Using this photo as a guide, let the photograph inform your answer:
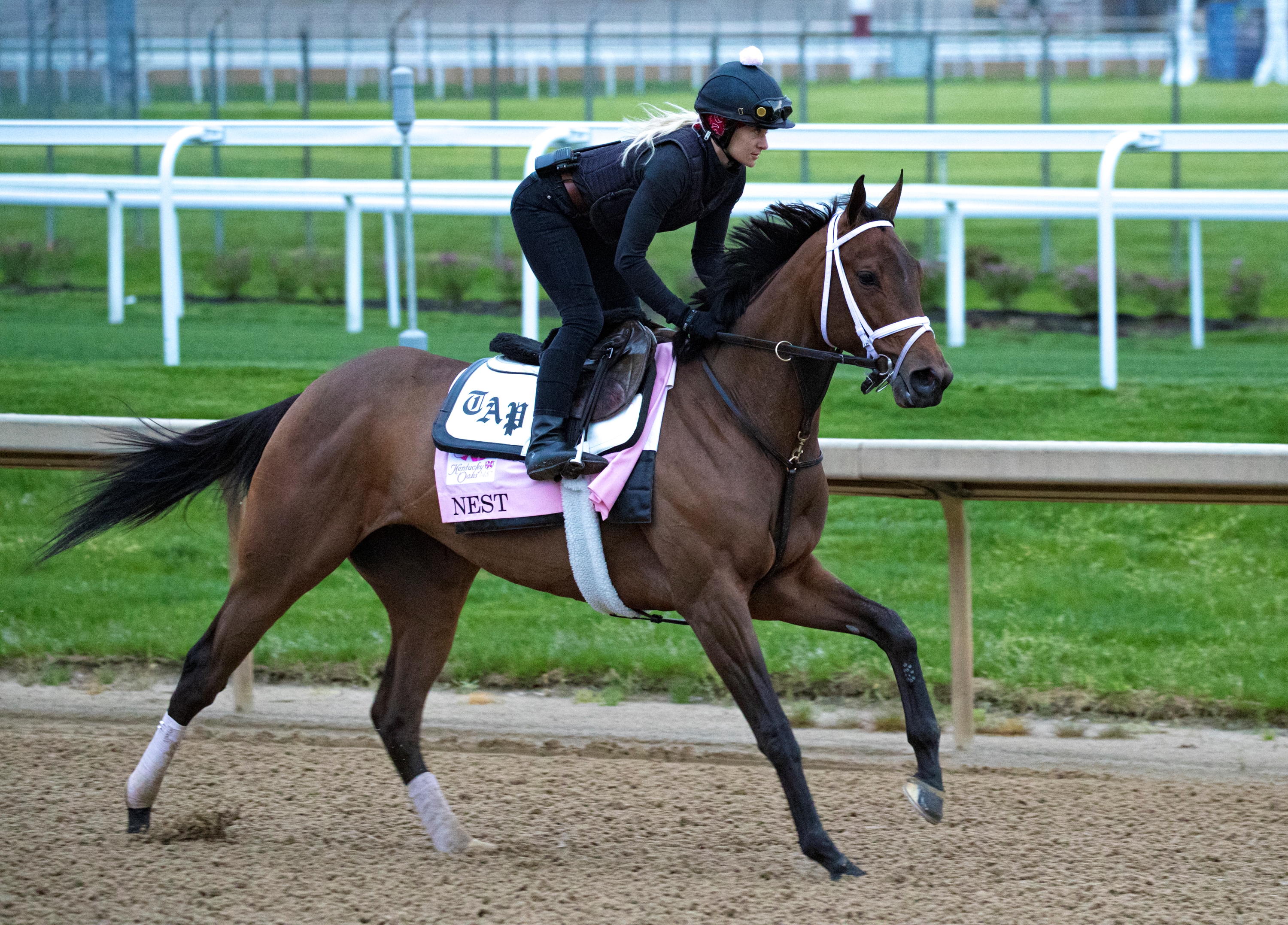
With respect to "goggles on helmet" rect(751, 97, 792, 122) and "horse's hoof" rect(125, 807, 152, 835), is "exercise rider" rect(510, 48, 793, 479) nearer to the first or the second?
"goggles on helmet" rect(751, 97, 792, 122)

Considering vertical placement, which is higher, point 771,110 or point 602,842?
point 771,110

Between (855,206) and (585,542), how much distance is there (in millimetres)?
1182

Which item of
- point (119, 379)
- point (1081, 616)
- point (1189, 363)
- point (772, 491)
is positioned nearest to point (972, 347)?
point (1189, 363)

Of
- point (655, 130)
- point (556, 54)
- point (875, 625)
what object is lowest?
point (875, 625)

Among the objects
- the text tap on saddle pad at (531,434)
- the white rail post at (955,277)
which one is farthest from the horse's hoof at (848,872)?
the white rail post at (955,277)

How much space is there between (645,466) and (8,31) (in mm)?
12126

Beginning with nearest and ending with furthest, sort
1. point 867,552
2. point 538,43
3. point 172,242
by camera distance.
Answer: point 867,552, point 172,242, point 538,43

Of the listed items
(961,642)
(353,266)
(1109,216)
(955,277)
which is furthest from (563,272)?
(353,266)

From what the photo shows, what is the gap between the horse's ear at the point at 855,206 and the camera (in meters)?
3.74

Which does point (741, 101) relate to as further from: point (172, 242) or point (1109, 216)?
point (172, 242)

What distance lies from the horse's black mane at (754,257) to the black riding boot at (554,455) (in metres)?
0.42

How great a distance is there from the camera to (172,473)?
4.66 metres

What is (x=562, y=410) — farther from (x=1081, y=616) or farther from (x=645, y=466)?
(x=1081, y=616)

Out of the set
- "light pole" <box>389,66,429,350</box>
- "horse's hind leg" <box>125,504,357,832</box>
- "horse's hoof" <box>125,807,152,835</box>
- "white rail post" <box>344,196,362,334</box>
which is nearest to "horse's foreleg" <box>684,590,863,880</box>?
"horse's hind leg" <box>125,504,357,832</box>
